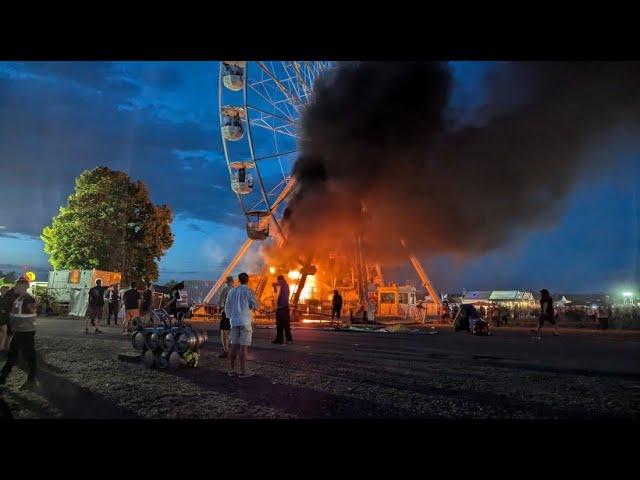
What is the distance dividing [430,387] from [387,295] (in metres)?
23.4

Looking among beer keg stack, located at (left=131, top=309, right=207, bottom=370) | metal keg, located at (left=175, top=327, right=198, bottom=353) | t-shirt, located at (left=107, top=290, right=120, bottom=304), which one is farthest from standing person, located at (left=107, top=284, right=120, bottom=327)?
metal keg, located at (left=175, top=327, right=198, bottom=353)

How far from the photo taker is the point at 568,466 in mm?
3811

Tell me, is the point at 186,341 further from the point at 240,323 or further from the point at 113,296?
the point at 113,296

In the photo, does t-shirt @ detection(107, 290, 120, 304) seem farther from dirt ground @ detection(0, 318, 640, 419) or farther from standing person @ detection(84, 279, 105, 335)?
dirt ground @ detection(0, 318, 640, 419)

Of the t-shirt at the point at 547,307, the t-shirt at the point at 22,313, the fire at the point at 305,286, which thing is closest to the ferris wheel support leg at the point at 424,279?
the fire at the point at 305,286

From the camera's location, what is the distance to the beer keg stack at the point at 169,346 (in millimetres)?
7230

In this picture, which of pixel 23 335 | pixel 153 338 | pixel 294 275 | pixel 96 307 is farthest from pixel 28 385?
pixel 294 275

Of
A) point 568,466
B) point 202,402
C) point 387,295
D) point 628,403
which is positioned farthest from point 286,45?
point 387,295

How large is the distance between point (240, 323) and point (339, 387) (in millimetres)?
1676

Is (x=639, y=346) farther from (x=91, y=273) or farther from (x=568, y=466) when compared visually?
(x=91, y=273)

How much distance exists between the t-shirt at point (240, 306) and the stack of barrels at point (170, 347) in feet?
3.21

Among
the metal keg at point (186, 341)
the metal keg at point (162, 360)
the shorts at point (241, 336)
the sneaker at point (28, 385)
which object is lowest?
the sneaker at point (28, 385)

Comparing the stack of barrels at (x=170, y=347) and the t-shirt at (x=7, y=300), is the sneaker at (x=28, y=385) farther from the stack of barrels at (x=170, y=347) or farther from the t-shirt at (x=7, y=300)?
the stack of barrels at (x=170, y=347)

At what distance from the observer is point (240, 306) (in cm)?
674
